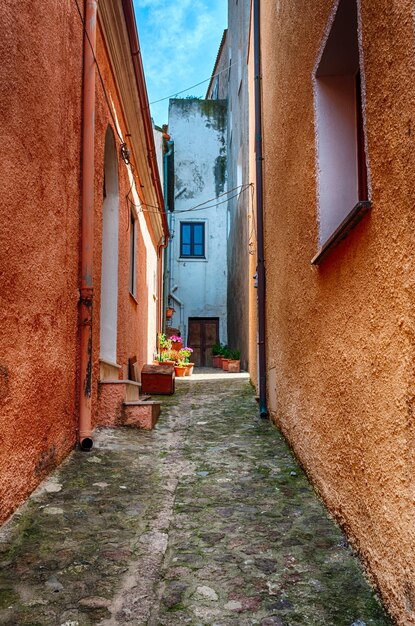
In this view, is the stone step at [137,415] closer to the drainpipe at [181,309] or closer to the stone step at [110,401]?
the stone step at [110,401]

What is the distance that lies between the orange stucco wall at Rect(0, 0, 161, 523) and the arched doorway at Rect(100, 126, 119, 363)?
1.65 metres

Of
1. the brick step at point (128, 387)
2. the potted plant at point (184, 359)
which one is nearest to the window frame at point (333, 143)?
the brick step at point (128, 387)

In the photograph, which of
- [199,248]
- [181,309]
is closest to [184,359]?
[181,309]

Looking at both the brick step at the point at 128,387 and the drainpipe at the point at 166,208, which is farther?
the drainpipe at the point at 166,208

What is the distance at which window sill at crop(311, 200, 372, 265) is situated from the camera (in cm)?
214

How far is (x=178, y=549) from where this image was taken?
2568mm

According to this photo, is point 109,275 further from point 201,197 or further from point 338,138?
point 201,197

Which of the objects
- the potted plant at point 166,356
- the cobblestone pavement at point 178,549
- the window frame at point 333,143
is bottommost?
the cobblestone pavement at point 178,549

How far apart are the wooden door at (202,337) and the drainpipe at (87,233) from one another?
552 inches

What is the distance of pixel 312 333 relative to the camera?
3355 millimetres

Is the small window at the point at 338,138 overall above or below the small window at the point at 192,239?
below

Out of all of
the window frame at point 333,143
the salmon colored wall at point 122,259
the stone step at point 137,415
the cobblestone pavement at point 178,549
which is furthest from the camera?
the stone step at point 137,415

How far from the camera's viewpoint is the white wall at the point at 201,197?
59.8ft

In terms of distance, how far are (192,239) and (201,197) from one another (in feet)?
5.35
